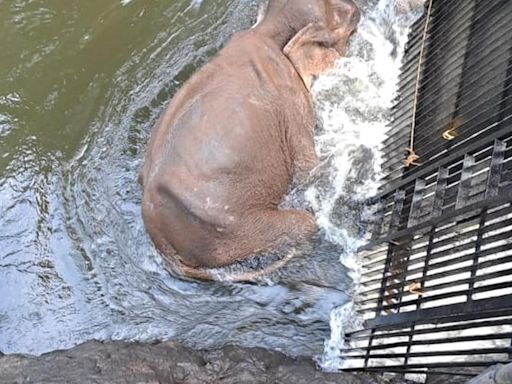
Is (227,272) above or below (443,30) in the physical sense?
below

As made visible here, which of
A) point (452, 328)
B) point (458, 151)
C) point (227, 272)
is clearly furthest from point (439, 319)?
point (227, 272)

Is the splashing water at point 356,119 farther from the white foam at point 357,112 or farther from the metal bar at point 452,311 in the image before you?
the metal bar at point 452,311

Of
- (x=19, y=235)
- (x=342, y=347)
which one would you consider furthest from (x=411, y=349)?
(x=19, y=235)

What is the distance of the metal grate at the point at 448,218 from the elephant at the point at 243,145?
68 centimetres

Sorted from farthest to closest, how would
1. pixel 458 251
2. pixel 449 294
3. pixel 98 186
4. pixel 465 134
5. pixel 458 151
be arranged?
pixel 98 186
pixel 465 134
pixel 458 151
pixel 458 251
pixel 449 294

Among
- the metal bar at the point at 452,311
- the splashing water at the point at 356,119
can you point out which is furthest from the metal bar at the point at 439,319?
the splashing water at the point at 356,119

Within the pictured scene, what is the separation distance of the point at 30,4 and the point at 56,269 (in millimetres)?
2532

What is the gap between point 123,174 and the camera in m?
5.21

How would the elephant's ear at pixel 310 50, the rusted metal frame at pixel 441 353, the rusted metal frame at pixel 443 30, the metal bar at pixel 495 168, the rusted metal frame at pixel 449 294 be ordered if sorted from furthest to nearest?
the elephant's ear at pixel 310 50
the rusted metal frame at pixel 443 30
the metal bar at pixel 495 168
the rusted metal frame at pixel 449 294
the rusted metal frame at pixel 441 353

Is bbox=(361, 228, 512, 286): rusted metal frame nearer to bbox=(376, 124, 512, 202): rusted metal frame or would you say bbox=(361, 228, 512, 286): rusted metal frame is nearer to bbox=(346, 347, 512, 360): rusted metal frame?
bbox=(346, 347, 512, 360): rusted metal frame

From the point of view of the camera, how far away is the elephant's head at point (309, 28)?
5.25 meters

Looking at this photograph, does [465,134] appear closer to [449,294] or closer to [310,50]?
[449,294]

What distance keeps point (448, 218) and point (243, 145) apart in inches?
58.7

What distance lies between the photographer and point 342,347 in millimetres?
4273
